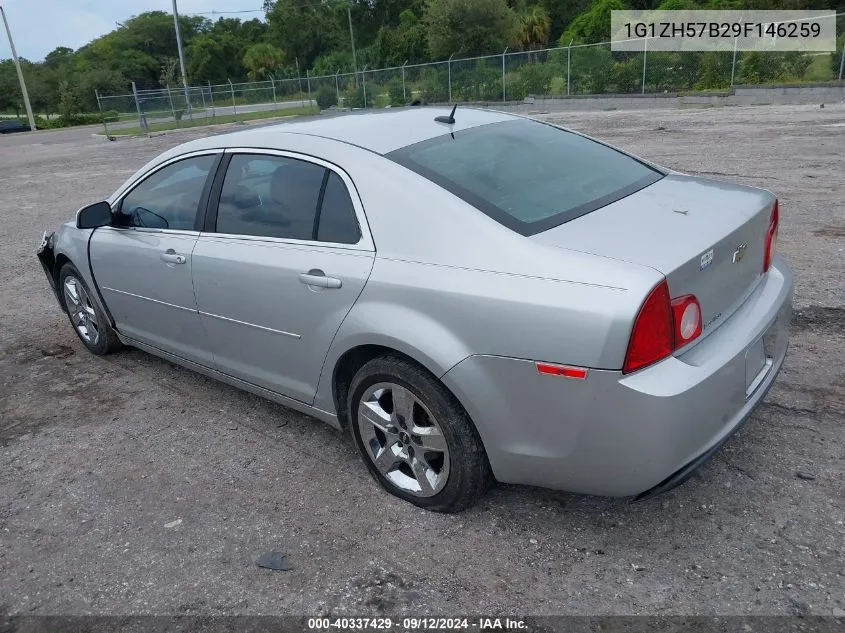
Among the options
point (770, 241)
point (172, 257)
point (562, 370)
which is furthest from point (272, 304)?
Answer: point (770, 241)

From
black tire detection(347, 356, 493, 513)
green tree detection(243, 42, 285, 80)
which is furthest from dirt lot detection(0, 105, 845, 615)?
green tree detection(243, 42, 285, 80)

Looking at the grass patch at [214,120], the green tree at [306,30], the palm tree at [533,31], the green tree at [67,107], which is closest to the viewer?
the grass patch at [214,120]

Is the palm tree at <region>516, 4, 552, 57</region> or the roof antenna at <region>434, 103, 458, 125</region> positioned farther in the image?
the palm tree at <region>516, 4, 552, 57</region>

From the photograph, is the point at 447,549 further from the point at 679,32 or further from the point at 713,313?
the point at 679,32

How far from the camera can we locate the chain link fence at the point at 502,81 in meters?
23.6

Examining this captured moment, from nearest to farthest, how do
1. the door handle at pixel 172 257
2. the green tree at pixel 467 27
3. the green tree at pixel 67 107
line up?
the door handle at pixel 172 257
the green tree at pixel 467 27
the green tree at pixel 67 107

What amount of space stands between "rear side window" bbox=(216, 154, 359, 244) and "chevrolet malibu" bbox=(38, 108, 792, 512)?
0.03ft

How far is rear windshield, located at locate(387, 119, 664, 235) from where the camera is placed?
2.83m

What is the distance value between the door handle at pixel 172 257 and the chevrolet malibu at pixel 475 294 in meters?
0.01

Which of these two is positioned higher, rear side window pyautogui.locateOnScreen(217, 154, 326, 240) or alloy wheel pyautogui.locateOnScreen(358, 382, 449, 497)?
rear side window pyautogui.locateOnScreen(217, 154, 326, 240)

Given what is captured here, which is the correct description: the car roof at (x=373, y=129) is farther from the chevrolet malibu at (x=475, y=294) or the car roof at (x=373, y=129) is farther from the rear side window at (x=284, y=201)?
the rear side window at (x=284, y=201)

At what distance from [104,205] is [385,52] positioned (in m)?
61.5

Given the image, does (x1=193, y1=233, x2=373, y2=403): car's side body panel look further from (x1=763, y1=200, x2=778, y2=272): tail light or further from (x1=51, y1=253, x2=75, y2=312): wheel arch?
(x1=51, y1=253, x2=75, y2=312): wheel arch

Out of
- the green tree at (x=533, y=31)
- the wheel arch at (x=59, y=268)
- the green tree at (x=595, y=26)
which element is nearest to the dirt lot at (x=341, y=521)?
the wheel arch at (x=59, y=268)
